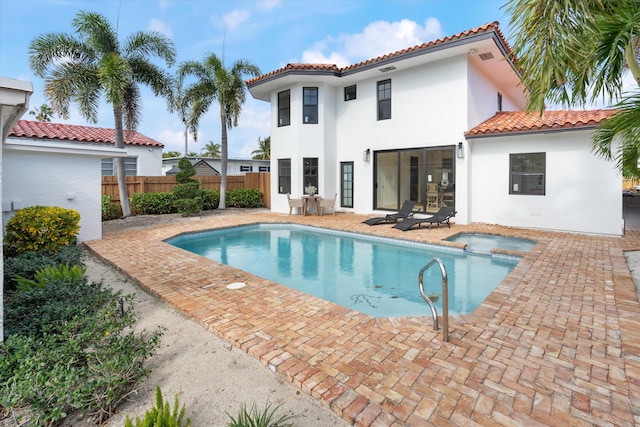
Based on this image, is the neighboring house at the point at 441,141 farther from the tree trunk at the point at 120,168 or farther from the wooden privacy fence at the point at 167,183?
the tree trunk at the point at 120,168

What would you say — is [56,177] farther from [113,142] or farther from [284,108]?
[284,108]

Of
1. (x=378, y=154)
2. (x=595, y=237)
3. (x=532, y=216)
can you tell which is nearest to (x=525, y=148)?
(x=532, y=216)

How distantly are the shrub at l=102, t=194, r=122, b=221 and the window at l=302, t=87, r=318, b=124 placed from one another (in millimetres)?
9303

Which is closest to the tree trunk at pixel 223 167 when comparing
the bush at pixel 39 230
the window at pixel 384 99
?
the window at pixel 384 99

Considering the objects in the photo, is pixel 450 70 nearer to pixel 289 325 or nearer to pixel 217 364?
pixel 289 325

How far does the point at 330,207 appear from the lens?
16.2 m

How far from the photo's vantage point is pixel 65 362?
297cm

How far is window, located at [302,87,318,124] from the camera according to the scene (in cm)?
1567

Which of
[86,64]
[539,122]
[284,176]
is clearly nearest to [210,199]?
[284,176]

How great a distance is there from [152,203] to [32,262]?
10.5 meters

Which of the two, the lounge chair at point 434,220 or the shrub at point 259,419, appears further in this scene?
the lounge chair at point 434,220

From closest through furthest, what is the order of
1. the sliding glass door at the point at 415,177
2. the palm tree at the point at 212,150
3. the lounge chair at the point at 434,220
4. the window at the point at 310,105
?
the lounge chair at the point at 434,220 < the sliding glass door at the point at 415,177 < the window at the point at 310,105 < the palm tree at the point at 212,150

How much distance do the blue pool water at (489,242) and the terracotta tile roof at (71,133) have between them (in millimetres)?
14758

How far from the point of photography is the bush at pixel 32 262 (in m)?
5.44
